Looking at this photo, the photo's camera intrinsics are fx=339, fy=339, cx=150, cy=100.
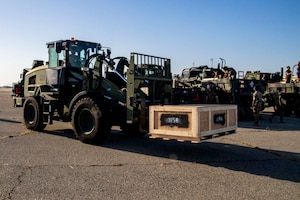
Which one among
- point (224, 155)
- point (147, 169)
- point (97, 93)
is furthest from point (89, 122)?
point (224, 155)

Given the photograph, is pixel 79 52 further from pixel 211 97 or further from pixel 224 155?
pixel 211 97

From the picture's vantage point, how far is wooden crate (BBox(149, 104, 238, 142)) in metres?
6.65

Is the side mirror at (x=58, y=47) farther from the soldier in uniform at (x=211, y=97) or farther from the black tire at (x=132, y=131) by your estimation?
the soldier in uniform at (x=211, y=97)

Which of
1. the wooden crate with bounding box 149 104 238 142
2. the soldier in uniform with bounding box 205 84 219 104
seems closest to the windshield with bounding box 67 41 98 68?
the wooden crate with bounding box 149 104 238 142

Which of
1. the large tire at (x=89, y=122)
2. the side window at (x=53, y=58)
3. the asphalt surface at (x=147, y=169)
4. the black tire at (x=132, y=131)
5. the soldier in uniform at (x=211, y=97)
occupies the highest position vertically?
the side window at (x=53, y=58)

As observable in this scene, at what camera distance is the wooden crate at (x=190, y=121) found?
6648mm

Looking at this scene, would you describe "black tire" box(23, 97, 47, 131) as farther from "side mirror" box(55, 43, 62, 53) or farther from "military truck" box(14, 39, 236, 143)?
"side mirror" box(55, 43, 62, 53)

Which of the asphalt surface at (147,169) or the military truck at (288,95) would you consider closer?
the asphalt surface at (147,169)

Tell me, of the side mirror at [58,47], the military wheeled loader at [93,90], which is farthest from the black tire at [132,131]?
the side mirror at [58,47]

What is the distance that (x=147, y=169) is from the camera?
6.34 m

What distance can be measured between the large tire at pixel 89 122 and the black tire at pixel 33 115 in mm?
2422

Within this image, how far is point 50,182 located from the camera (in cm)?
541

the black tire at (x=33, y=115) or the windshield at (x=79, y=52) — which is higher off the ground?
the windshield at (x=79, y=52)

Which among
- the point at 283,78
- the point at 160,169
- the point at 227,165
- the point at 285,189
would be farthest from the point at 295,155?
the point at 283,78
